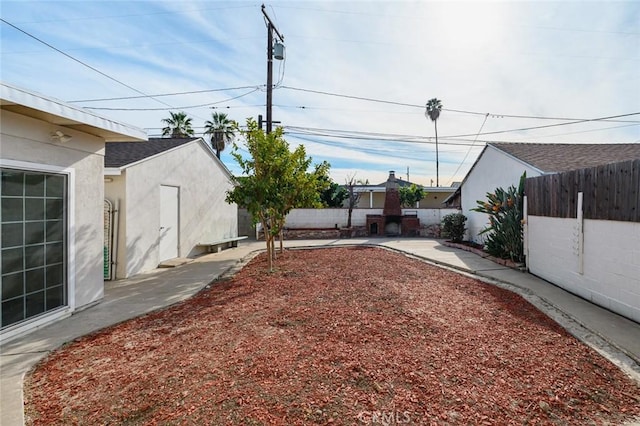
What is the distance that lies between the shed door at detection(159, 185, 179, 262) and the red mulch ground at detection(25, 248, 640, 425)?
448 centimetres

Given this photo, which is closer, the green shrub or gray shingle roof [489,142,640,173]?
gray shingle roof [489,142,640,173]

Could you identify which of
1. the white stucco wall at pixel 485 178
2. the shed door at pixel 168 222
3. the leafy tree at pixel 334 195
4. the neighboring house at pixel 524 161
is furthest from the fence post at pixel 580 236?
the leafy tree at pixel 334 195

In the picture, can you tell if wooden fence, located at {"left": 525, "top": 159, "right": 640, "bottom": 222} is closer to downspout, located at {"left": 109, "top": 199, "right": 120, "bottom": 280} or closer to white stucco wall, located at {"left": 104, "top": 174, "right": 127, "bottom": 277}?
white stucco wall, located at {"left": 104, "top": 174, "right": 127, "bottom": 277}

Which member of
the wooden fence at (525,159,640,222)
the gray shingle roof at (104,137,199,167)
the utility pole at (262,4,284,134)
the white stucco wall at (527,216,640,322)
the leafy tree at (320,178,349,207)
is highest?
the utility pole at (262,4,284,134)

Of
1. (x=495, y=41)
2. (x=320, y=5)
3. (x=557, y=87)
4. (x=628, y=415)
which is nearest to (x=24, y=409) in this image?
(x=628, y=415)

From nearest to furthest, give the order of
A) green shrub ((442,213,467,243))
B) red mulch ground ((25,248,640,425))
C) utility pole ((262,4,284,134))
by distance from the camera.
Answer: red mulch ground ((25,248,640,425))
utility pole ((262,4,284,134))
green shrub ((442,213,467,243))

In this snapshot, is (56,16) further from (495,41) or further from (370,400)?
(495,41)

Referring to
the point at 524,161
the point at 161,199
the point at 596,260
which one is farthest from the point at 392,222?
the point at 161,199

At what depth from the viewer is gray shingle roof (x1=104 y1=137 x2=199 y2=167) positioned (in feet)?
25.0

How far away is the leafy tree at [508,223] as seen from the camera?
769 cm

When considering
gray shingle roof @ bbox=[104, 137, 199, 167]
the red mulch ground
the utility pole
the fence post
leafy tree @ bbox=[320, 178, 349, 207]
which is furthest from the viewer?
leafy tree @ bbox=[320, 178, 349, 207]

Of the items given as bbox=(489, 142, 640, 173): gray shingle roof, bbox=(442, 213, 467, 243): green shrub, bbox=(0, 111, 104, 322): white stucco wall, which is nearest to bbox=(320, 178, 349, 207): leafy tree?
bbox=(442, 213, 467, 243): green shrub

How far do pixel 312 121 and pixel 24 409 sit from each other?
639 inches

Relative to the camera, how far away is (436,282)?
6281 mm
